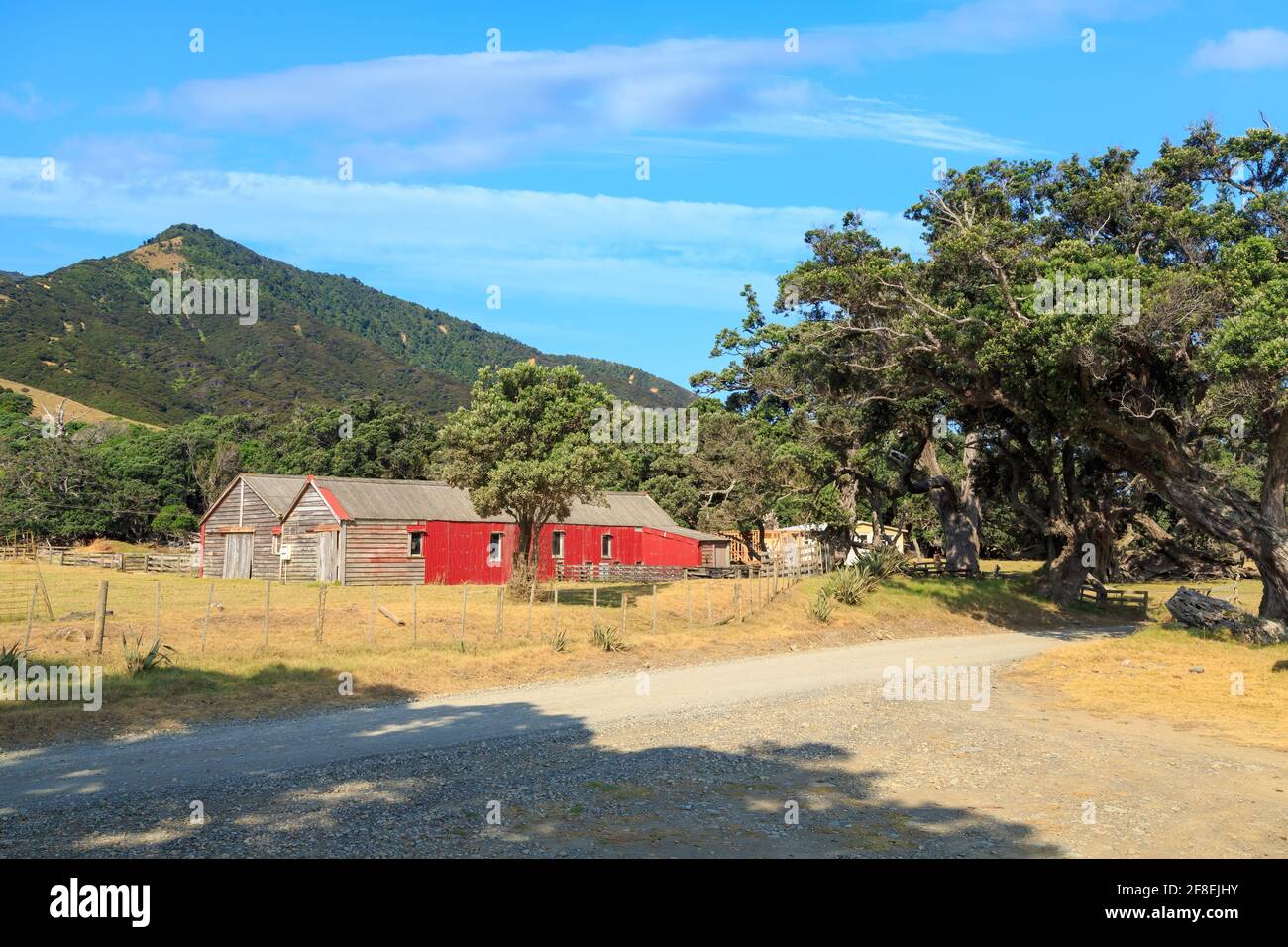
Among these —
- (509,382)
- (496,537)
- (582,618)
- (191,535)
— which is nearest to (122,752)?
(582,618)

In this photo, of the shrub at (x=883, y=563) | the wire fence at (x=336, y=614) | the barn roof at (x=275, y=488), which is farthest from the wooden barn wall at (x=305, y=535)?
the shrub at (x=883, y=563)

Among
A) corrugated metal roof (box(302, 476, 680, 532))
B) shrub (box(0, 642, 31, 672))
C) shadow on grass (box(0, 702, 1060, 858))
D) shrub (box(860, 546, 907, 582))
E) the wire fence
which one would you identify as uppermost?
corrugated metal roof (box(302, 476, 680, 532))

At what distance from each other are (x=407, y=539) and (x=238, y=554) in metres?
11.5

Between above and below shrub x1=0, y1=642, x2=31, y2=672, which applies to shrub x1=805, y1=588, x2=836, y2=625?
below

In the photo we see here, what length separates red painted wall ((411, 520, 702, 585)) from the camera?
45.4 meters

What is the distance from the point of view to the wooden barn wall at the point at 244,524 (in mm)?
47750

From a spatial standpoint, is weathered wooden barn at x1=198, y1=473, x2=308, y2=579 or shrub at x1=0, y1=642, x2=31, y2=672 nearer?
shrub at x1=0, y1=642, x2=31, y2=672

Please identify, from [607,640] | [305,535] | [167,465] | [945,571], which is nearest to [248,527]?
[305,535]

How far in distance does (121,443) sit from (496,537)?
180 ft

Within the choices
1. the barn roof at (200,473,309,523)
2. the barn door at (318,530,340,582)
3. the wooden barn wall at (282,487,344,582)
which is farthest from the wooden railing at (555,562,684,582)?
the barn roof at (200,473,309,523)

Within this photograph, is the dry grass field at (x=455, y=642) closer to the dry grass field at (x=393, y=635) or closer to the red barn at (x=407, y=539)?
the dry grass field at (x=393, y=635)

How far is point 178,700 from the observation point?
49.0ft

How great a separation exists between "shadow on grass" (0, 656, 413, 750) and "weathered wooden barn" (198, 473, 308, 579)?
3188 centimetres

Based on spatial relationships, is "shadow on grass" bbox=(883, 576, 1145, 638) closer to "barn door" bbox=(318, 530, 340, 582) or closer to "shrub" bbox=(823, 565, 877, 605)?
"shrub" bbox=(823, 565, 877, 605)
